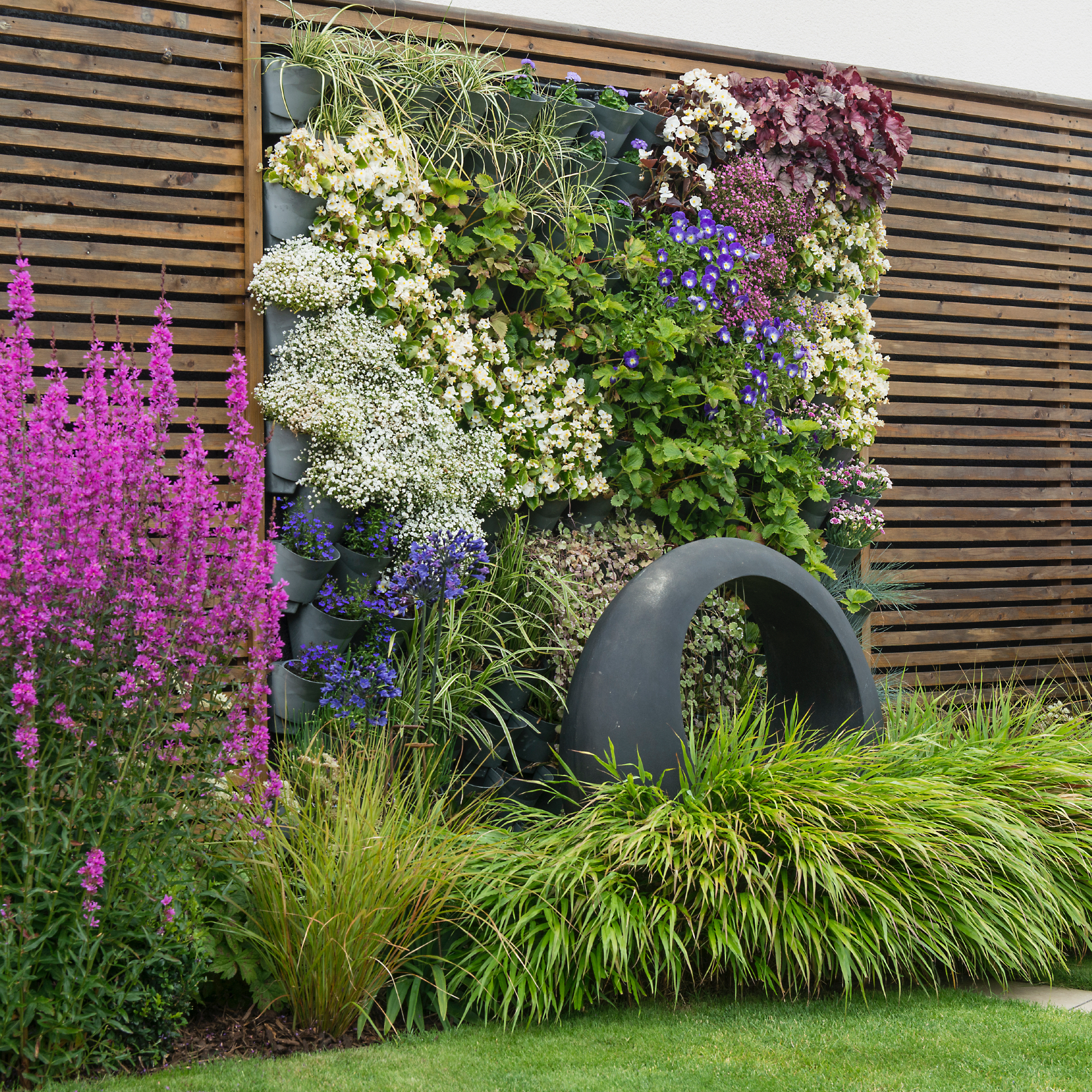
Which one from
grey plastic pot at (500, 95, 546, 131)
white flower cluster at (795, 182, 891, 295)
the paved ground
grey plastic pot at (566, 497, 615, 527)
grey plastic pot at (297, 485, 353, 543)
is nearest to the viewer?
the paved ground

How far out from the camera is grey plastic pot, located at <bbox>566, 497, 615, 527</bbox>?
15.8 ft

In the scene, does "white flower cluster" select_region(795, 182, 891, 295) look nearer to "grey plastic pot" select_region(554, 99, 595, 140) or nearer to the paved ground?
"grey plastic pot" select_region(554, 99, 595, 140)

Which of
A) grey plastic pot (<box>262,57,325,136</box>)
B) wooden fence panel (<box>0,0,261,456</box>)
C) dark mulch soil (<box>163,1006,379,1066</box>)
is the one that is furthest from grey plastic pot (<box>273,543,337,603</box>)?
grey plastic pot (<box>262,57,325,136</box>)

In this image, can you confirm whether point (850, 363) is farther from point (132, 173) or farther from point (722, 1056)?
point (722, 1056)

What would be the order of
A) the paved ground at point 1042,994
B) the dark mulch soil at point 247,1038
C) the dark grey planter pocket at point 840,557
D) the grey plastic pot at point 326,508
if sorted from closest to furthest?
the dark mulch soil at point 247,1038 → the paved ground at point 1042,994 → the grey plastic pot at point 326,508 → the dark grey planter pocket at point 840,557

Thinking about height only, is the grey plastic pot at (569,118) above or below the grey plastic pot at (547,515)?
above

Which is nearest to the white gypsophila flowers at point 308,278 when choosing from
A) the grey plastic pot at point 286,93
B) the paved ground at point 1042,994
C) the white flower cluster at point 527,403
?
the white flower cluster at point 527,403

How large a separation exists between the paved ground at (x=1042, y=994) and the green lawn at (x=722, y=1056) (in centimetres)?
9

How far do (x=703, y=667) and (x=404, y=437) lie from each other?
1778 mm

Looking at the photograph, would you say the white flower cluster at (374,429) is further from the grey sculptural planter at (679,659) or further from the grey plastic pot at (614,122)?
the grey plastic pot at (614,122)

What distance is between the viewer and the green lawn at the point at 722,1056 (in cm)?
225

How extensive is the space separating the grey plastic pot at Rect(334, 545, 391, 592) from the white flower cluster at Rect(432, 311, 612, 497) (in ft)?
2.42

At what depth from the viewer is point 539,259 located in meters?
4.52

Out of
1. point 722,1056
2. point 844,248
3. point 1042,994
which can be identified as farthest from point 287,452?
point 844,248
